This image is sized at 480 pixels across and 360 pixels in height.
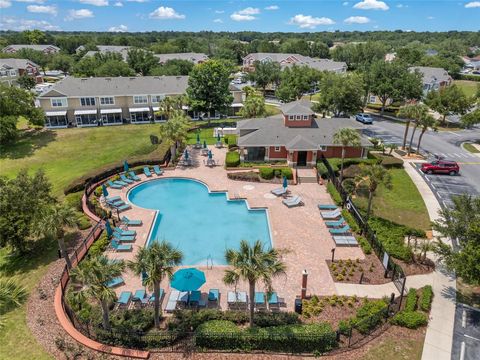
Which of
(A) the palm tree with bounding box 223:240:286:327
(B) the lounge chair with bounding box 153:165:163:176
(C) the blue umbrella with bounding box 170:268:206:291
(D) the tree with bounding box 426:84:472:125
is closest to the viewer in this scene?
A: (A) the palm tree with bounding box 223:240:286:327

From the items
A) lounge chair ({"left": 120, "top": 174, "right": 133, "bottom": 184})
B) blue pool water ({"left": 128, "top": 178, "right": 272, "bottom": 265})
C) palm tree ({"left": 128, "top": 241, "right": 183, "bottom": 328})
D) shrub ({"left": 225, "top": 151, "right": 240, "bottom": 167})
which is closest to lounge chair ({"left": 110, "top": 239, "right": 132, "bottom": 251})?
blue pool water ({"left": 128, "top": 178, "right": 272, "bottom": 265})

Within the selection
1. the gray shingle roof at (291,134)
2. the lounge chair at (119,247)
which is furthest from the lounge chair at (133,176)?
the lounge chair at (119,247)

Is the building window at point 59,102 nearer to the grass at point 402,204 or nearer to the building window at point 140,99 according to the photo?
the building window at point 140,99

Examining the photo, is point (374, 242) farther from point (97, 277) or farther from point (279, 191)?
point (97, 277)

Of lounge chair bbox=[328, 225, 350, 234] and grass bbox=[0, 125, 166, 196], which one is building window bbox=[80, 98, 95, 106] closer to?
grass bbox=[0, 125, 166, 196]

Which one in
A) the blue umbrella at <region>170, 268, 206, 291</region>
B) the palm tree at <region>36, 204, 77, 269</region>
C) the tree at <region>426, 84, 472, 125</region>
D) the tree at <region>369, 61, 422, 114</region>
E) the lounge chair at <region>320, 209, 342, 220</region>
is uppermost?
the tree at <region>369, 61, 422, 114</region>

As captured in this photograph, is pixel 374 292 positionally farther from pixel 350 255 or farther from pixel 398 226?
pixel 398 226

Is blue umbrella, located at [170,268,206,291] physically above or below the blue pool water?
above

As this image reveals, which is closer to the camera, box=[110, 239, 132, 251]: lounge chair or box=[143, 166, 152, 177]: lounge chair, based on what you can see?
box=[110, 239, 132, 251]: lounge chair
